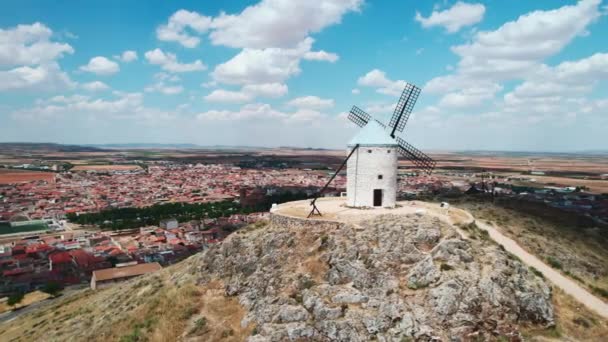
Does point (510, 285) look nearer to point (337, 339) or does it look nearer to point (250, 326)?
point (337, 339)

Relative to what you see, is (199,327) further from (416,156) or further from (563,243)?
(563,243)

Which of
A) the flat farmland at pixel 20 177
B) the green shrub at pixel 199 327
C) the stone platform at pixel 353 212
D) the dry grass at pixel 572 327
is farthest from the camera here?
the flat farmland at pixel 20 177

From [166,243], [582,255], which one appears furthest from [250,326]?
[166,243]

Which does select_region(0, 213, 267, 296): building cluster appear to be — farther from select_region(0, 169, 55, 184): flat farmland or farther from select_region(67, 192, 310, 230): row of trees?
select_region(0, 169, 55, 184): flat farmland

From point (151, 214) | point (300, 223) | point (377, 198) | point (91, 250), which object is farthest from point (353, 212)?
point (151, 214)

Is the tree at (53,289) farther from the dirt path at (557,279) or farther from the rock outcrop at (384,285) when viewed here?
the dirt path at (557,279)

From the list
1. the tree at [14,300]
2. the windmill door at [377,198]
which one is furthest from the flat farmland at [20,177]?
the windmill door at [377,198]
